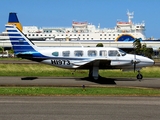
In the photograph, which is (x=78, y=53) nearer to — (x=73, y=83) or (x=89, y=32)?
(x=73, y=83)

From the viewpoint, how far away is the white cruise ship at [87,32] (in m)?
166

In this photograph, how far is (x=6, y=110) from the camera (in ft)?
37.2

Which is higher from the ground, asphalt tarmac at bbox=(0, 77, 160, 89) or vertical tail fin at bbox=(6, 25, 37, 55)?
vertical tail fin at bbox=(6, 25, 37, 55)

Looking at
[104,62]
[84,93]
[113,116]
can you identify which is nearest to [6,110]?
[113,116]

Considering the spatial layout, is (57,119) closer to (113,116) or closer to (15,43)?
(113,116)

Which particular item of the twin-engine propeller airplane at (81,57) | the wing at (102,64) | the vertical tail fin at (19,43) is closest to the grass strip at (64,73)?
the vertical tail fin at (19,43)

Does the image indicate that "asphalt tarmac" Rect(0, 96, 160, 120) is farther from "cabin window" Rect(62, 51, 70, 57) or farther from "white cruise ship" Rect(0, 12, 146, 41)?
"white cruise ship" Rect(0, 12, 146, 41)

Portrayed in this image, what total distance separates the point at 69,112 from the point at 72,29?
173 meters

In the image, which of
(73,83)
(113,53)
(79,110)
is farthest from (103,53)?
(79,110)

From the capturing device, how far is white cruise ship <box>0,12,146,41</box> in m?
166

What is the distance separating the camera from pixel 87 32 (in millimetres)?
171125

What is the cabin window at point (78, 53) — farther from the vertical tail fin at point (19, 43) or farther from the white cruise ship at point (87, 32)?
the white cruise ship at point (87, 32)

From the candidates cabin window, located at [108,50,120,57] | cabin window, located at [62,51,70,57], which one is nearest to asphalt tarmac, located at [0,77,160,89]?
cabin window, located at [108,50,120,57]

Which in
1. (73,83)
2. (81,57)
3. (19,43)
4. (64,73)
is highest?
(19,43)
